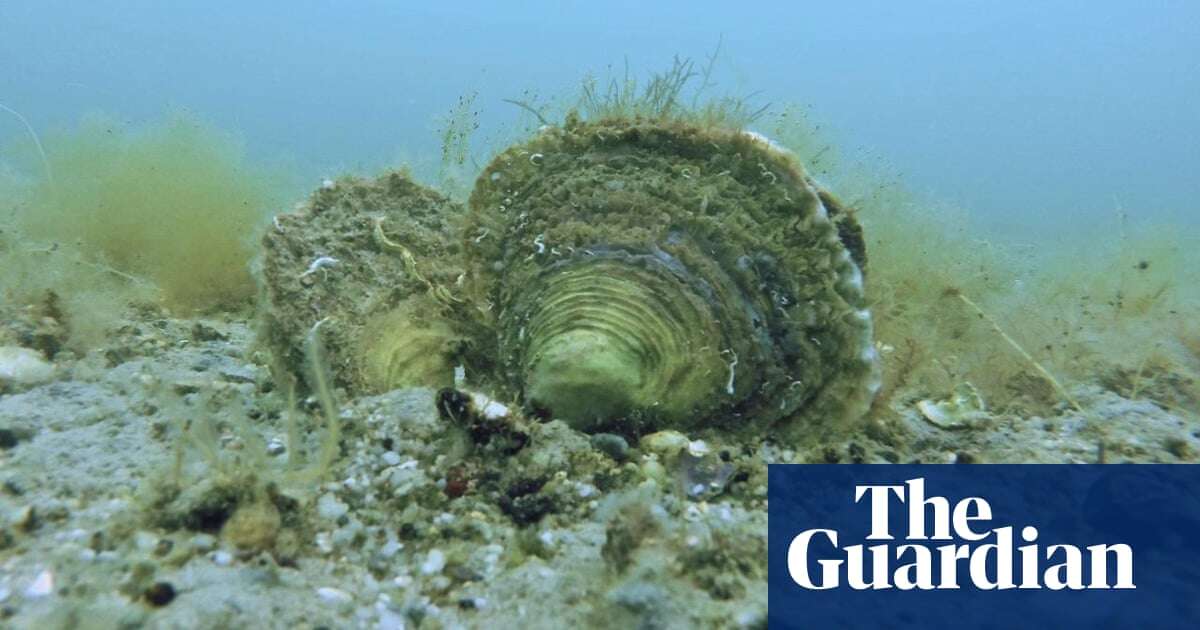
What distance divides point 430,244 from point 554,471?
8.07 ft

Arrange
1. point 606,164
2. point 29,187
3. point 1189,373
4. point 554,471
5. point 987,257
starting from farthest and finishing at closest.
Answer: point 29,187, point 987,257, point 1189,373, point 606,164, point 554,471

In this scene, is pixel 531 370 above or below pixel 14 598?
above

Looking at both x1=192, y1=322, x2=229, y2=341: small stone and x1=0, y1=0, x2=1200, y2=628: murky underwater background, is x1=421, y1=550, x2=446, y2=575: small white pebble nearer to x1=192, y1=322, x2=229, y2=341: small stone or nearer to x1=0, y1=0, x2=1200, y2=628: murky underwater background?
x1=0, y1=0, x2=1200, y2=628: murky underwater background

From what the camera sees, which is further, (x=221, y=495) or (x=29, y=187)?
(x=29, y=187)

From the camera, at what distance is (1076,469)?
3.36m

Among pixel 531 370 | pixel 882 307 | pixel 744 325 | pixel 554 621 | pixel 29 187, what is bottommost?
pixel 554 621

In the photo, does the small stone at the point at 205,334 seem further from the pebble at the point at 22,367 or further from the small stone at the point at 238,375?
the pebble at the point at 22,367

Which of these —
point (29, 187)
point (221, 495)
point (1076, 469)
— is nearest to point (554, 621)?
point (221, 495)

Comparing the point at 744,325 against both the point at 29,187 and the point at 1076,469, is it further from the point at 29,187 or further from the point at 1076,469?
the point at 29,187

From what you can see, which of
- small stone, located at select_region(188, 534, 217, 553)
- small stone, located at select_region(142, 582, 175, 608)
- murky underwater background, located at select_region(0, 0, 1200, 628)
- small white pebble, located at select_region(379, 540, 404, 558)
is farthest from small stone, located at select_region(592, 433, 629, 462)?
small stone, located at select_region(142, 582, 175, 608)

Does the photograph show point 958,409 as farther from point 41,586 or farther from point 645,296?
point 41,586

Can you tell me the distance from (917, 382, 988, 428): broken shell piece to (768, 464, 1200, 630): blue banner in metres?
0.65

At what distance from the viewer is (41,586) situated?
197 cm

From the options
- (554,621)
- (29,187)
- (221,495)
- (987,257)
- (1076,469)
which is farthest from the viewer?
(29,187)
